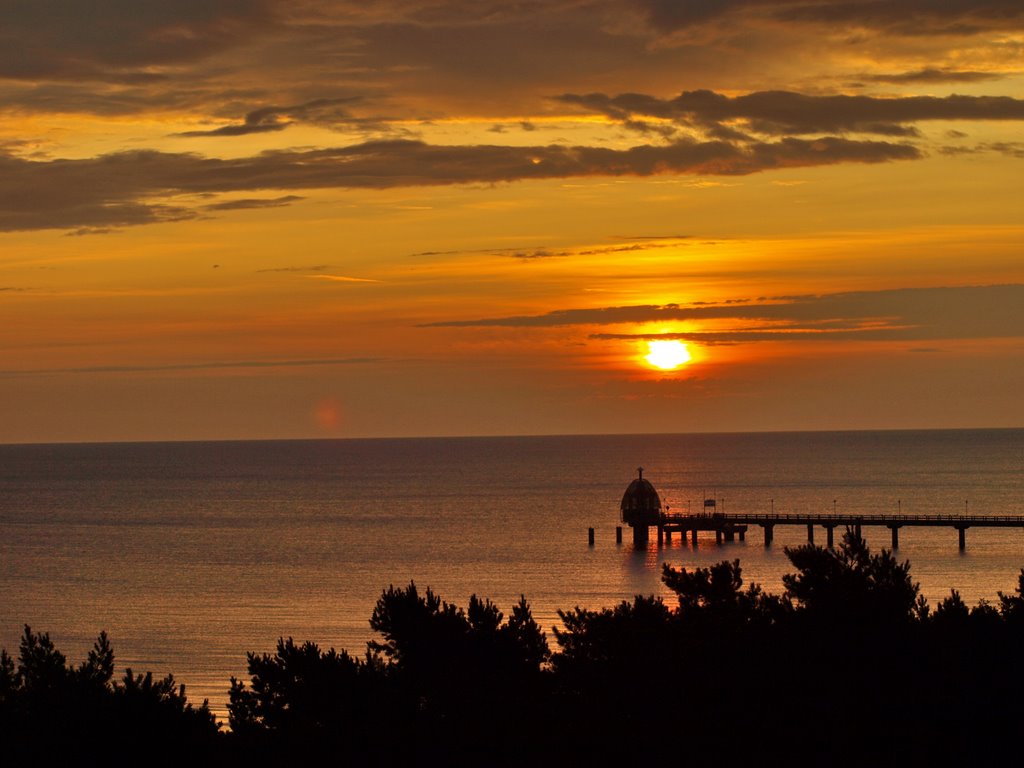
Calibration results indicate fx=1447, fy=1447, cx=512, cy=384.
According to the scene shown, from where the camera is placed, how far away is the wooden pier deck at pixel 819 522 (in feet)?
346

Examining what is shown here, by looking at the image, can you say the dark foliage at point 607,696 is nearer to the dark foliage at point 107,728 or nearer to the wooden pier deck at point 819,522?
the dark foliage at point 107,728

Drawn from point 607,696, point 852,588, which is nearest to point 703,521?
point 852,588

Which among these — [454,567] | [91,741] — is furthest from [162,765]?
[454,567]

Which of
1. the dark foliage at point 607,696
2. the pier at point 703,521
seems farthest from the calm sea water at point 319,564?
the dark foliage at point 607,696

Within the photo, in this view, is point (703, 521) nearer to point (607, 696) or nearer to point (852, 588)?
point (852, 588)

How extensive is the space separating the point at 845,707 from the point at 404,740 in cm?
797

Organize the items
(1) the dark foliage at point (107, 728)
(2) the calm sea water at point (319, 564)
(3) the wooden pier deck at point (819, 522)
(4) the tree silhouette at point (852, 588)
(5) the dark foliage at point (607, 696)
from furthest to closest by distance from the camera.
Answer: (3) the wooden pier deck at point (819, 522)
(2) the calm sea water at point (319, 564)
(4) the tree silhouette at point (852, 588)
(5) the dark foliage at point (607, 696)
(1) the dark foliage at point (107, 728)

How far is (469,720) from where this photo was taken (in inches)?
1048

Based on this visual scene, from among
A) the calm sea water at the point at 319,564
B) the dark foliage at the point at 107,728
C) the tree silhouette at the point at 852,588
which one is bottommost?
the dark foliage at the point at 107,728

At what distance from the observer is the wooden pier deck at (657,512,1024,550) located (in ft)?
346

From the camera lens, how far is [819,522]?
112m

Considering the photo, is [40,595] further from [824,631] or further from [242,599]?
[824,631]

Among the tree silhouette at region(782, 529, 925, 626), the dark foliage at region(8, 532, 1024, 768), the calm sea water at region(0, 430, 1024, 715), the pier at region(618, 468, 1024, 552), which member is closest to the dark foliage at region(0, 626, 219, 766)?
the dark foliage at region(8, 532, 1024, 768)

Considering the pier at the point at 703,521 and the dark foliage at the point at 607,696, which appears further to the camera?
the pier at the point at 703,521
